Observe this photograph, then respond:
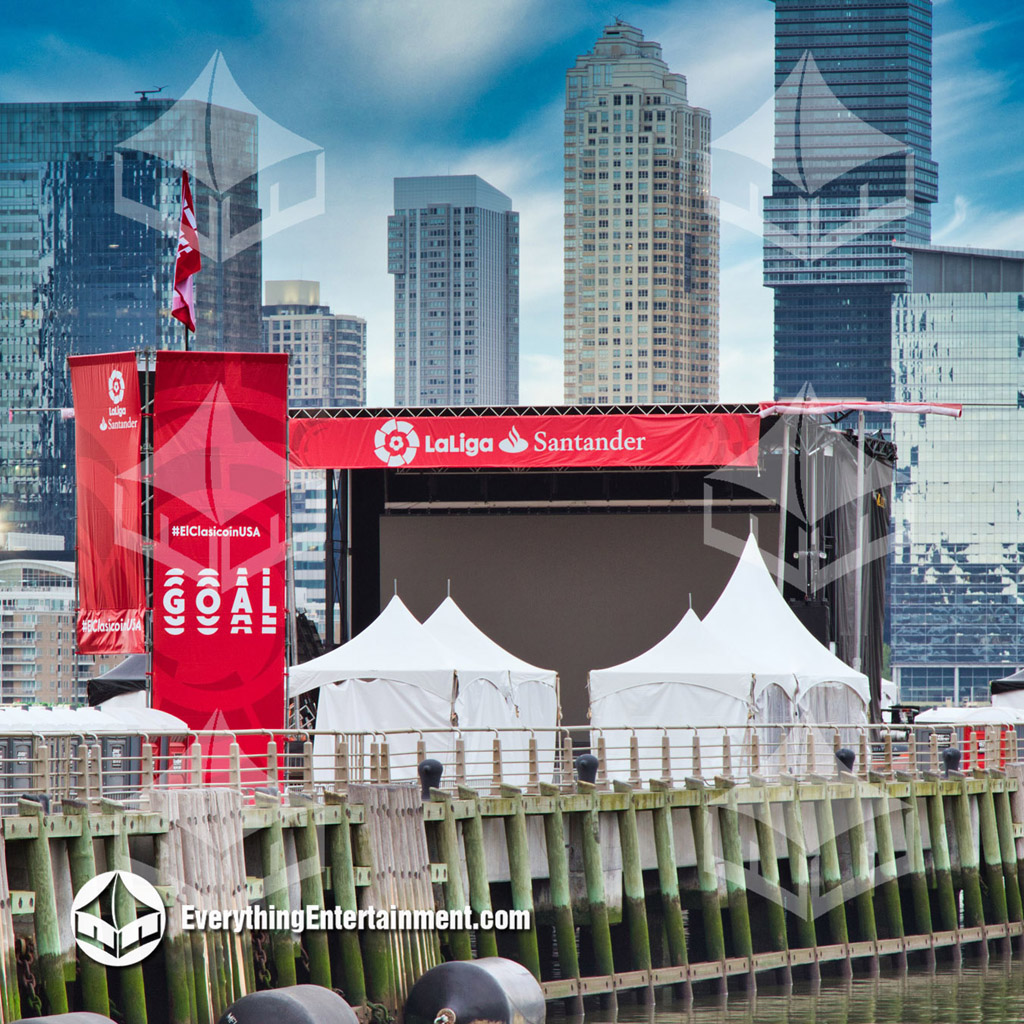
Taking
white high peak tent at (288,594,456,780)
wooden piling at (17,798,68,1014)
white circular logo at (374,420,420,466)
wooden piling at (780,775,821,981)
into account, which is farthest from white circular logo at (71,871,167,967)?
white circular logo at (374,420,420,466)

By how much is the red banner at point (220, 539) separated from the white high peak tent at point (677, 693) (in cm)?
639

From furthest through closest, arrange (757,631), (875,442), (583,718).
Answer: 1. (875,442)
2. (583,718)
3. (757,631)

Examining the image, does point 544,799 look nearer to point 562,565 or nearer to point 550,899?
point 550,899

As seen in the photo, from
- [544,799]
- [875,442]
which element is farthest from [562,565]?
[544,799]

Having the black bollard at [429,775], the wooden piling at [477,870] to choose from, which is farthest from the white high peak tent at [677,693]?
the black bollard at [429,775]

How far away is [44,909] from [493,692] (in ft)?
49.7

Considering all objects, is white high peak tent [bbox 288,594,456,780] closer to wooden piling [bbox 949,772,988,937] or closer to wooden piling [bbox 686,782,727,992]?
wooden piling [bbox 686,782,727,992]

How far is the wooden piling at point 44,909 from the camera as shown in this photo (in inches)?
699

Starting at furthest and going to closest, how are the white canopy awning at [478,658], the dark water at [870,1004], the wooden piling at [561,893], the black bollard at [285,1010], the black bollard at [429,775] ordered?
1. the white canopy awning at [478,658]
2. the dark water at [870,1004]
3. the wooden piling at [561,893]
4. the black bollard at [429,775]
5. the black bollard at [285,1010]

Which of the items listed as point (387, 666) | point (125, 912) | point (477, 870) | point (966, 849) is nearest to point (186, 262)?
point (387, 666)

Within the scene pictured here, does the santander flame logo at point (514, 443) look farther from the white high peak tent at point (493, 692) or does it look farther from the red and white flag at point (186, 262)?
the red and white flag at point (186, 262)

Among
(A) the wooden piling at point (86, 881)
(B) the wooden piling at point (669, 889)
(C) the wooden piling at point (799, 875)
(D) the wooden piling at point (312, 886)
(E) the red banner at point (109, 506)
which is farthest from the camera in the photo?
(E) the red banner at point (109, 506)

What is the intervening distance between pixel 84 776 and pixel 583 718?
87.7ft

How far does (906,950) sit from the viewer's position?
2877 cm
